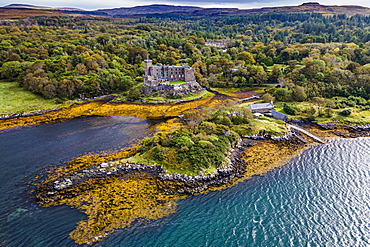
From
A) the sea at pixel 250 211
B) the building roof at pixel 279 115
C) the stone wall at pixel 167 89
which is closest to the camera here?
the sea at pixel 250 211

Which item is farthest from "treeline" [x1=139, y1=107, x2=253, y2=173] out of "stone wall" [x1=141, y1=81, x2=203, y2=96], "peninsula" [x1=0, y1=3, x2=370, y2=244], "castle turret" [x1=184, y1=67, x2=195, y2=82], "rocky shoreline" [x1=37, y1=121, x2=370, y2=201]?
"castle turret" [x1=184, y1=67, x2=195, y2=82]

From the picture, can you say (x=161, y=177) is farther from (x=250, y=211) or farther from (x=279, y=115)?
(x=279, y=115)

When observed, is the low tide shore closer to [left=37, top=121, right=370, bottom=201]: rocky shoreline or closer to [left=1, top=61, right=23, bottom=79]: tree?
[left=37, top=121, right=370, bottom=201]: rocky shoreline

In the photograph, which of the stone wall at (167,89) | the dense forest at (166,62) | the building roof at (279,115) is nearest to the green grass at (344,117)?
the building roof at (279,115)

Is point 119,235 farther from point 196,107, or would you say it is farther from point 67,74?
point 67,74

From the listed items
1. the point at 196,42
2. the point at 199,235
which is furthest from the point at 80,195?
the point at 196,42

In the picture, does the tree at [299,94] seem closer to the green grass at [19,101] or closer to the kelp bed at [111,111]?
the kelp bed at [111,111]

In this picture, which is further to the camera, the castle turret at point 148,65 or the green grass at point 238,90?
the green grass at point 238,90
